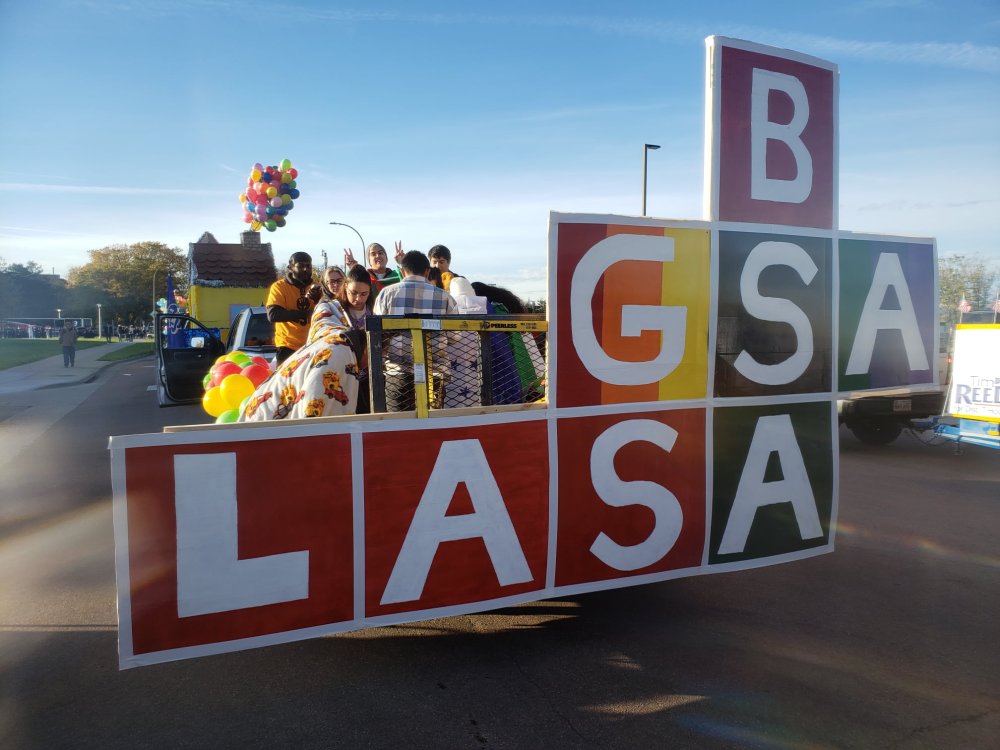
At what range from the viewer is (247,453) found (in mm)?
2895

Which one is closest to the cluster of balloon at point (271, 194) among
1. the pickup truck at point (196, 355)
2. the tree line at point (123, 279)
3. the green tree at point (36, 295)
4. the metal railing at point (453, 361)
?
the pickup truck at point (196, 355)

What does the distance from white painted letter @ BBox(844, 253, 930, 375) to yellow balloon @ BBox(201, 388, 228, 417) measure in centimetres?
510

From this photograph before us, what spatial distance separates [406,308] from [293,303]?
181 centimetres

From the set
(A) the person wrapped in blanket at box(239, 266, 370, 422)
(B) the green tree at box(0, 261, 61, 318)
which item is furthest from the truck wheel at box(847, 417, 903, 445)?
(B) the green tree at box(0, 261, 61, 318)

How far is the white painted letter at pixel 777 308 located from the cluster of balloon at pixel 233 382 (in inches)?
153

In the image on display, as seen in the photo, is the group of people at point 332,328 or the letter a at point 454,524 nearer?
the letter a at point 454,524

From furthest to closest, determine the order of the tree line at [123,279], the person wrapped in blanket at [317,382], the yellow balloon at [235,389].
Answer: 1. the tree line at [123,279]
2. the yellow balloon at [235,389]
3. the person wrapped in blanket at [317,382]

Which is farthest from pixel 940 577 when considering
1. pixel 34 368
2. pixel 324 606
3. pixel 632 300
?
pixel 34 368

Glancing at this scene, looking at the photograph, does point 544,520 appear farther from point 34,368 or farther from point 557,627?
point 34,368

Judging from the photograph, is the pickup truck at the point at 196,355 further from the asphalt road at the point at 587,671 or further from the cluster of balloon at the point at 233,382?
the asphalt road at the point at 587,671

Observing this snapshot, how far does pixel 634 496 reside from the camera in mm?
3619

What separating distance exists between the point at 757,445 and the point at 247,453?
2648mm

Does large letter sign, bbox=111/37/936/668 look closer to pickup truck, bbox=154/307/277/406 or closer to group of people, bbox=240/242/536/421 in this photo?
group of people, bbox=240/242/536/421

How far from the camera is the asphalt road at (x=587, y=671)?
9.37 ft
